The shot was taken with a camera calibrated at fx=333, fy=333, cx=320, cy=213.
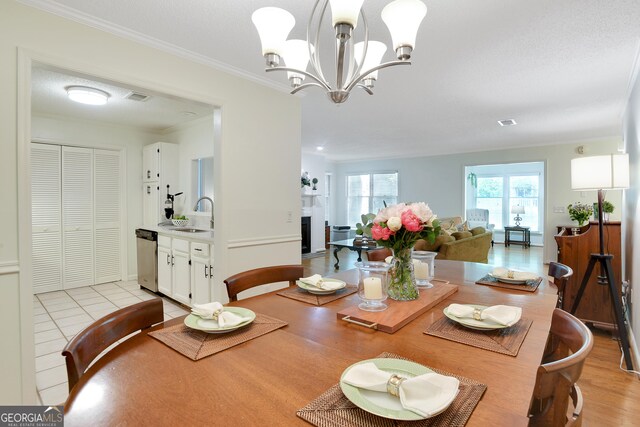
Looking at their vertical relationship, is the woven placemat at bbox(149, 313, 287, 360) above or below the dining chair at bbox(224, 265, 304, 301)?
below

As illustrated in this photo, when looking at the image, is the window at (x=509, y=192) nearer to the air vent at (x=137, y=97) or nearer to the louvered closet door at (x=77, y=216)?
the air vent at (x=137, y=97)

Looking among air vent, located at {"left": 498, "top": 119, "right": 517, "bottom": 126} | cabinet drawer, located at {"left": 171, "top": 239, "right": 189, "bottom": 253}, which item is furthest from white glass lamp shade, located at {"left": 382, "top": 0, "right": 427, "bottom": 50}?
air vent, located at {"left": 498, "top": 119, "right": 517, "bottom": 126}

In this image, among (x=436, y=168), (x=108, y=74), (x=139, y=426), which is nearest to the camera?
(x=139, y=426)

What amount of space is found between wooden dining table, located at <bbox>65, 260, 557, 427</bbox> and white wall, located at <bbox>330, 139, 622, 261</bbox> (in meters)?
6.43

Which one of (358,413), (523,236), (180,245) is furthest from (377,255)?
(523,236)

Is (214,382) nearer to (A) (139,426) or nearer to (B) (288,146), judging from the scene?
(A) (139,426)

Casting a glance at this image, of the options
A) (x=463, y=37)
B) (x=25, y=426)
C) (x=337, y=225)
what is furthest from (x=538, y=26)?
(x=337, y=225)

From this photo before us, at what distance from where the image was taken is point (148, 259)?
14.3ft

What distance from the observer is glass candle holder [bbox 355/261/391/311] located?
1299 mm

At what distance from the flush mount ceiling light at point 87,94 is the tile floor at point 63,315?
7.23 ft

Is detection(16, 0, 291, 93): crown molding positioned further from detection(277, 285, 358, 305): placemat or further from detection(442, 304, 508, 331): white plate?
detection(442, 304, 508, 331): white plate

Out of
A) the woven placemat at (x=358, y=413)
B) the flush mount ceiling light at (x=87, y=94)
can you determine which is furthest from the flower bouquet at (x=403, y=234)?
the flush mount ceiling light at (x=87, y=94)

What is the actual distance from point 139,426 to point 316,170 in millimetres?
7654

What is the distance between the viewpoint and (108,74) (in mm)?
2102
